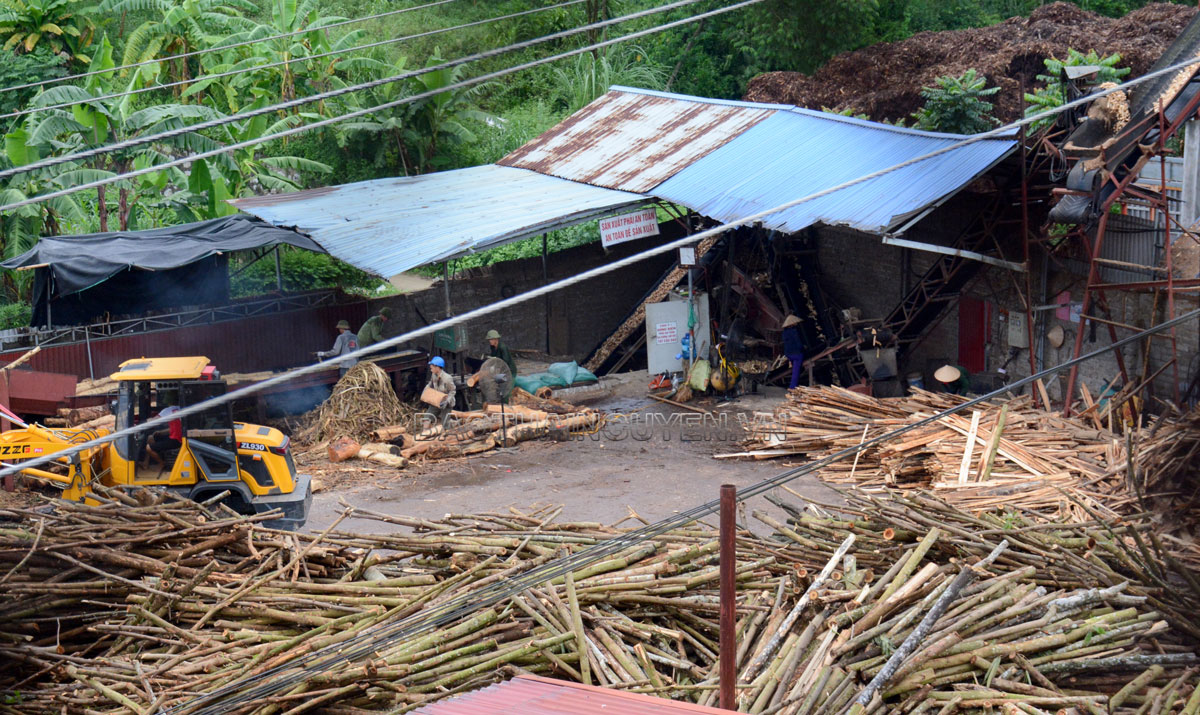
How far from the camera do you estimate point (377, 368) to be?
1694 centimetres

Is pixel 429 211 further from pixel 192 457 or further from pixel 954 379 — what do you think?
pixel 954 379

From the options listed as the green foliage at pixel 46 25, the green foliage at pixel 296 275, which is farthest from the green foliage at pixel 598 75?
the green foliage at pixel 46 25

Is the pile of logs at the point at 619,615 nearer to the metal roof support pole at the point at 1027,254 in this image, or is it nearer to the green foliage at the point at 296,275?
the metal roof support pole at the point at 1027,254

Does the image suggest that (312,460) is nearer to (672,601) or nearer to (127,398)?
(127,398)

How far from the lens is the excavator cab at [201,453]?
458 inches

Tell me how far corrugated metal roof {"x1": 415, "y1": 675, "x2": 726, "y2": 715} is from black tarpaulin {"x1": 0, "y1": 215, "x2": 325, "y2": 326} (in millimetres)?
14272

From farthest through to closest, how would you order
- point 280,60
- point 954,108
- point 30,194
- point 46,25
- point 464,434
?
point 46,25, point 280,60, point 30,194, point 954,108, point 464,434

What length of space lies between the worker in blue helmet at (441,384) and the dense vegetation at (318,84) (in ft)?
18.0

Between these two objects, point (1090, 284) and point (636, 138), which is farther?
point (636, 138)

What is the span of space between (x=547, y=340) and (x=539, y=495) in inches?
380

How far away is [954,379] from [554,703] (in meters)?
11.9

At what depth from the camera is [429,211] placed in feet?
64.1

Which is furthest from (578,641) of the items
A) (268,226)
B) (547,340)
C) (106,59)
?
(106,59)

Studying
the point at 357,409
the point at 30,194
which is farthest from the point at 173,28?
the point at 357,409
